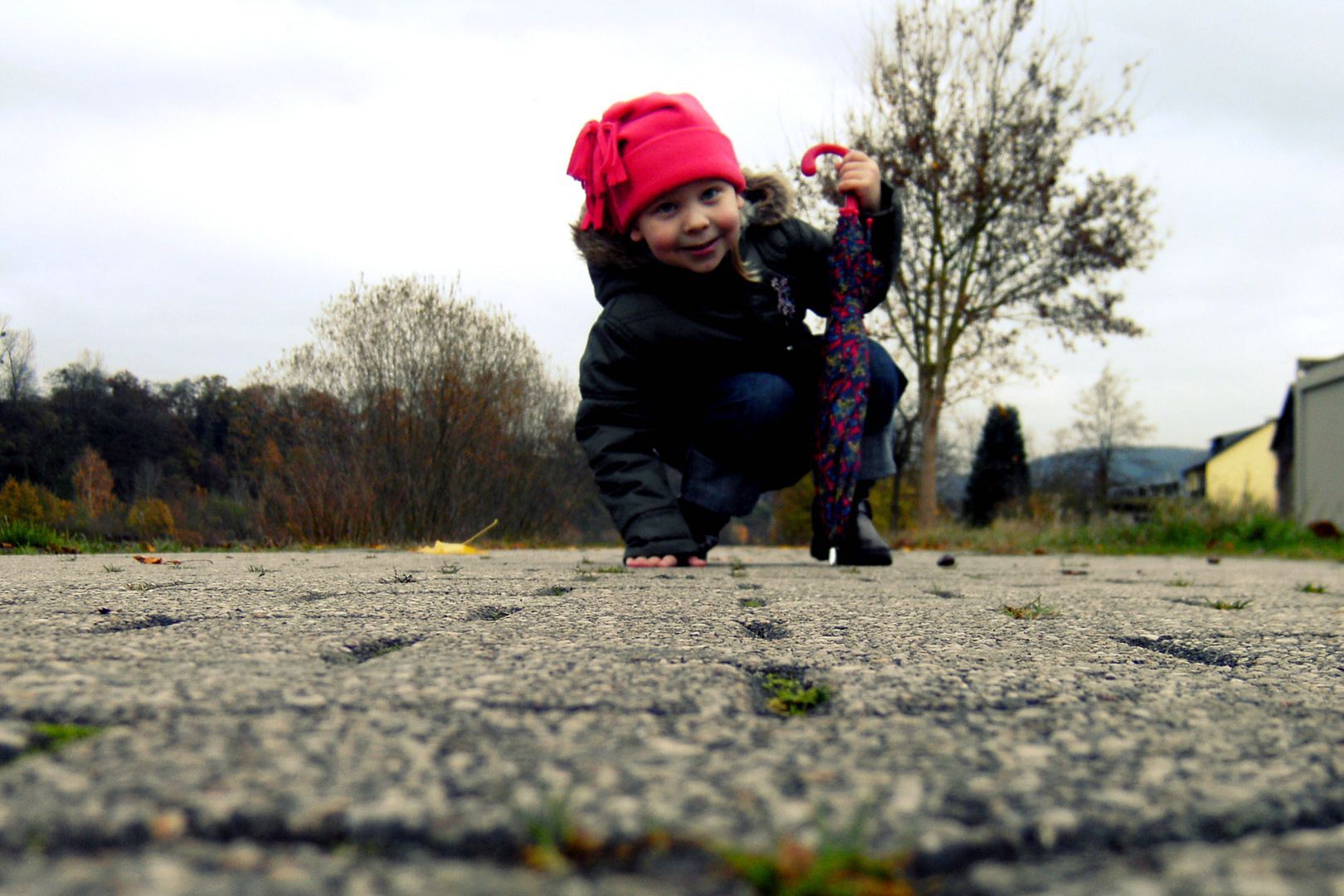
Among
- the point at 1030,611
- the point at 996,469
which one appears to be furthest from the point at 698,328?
the point at 996,469

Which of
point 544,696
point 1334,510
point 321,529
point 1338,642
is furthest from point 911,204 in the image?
point 544,696

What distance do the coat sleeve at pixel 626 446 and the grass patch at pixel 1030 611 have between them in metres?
1.45

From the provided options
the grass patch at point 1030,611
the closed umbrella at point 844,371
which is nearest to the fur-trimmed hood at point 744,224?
the closed umbrella at point 844,371

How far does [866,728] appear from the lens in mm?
678

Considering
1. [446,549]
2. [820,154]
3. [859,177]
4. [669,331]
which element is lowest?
[446,549]

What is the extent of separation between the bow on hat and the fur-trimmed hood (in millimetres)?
61

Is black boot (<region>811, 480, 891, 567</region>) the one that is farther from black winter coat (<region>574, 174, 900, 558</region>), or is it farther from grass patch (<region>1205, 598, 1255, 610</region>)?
grass patch (<region>1205, 598, 1255, 610</region>)

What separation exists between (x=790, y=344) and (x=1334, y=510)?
10.1 metres

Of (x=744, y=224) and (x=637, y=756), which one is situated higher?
(x=744, y=224)

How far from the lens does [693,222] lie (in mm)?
2582

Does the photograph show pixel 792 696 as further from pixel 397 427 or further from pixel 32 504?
pixel 397 427

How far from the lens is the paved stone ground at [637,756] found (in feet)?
1.42

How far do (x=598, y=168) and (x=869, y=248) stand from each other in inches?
42.3

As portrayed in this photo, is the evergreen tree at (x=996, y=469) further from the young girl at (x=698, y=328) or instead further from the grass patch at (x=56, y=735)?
the grass patch at (x=56, y=735)
